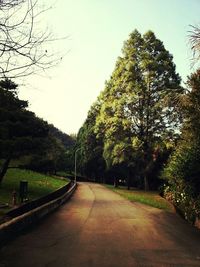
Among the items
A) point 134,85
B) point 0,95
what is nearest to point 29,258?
point 0,95

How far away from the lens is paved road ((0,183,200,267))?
355 inches

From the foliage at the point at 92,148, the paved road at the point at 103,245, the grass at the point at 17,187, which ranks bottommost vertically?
the paved road at the point at 103,245

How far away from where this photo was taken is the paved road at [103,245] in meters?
9.01

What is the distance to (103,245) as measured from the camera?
11297 millimetres

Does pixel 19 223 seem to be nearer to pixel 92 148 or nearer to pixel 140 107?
Answer: pixel 140 107

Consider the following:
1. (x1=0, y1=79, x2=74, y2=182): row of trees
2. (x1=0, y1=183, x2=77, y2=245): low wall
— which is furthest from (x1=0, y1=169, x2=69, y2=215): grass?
(x1=0, y1=79, x2=74, y2=182): row of trees

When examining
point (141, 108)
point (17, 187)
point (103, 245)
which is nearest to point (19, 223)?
point (103, 245)

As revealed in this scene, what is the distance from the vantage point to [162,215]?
71.5 feet

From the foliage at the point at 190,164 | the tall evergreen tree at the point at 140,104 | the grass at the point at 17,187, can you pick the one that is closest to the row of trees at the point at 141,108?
the tall evergreen tree at the point at 140,104

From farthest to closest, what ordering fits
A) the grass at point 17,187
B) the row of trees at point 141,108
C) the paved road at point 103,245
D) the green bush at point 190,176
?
1. the row of trees at point 141,108
2. the grass at point 17,187
3. the green bush at point 190,176
4. the paved road at point 103,245

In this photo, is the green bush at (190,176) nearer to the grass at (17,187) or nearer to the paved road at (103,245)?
the paved road at (103,245)

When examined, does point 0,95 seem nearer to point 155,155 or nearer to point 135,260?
point 135,260

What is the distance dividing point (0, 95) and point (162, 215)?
1433 centimetres

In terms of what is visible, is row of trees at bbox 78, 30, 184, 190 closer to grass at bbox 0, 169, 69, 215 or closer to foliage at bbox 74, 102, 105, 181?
grass at bbox 0, 169, 69, 215
